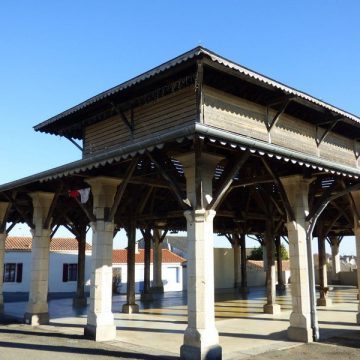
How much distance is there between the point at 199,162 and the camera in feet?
28.1

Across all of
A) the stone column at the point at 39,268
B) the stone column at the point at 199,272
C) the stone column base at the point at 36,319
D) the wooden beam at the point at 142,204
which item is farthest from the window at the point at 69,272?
the stone column at the point at 199,272

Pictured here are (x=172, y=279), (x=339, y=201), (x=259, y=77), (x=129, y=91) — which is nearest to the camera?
(x=259, y=77)

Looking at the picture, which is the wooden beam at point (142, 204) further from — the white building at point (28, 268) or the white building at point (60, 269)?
the white building at point (28, 268)

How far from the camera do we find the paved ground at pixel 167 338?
28.8 ft

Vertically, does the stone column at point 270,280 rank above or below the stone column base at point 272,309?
above

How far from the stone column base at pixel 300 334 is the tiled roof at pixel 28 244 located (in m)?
23.3

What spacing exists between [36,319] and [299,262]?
8065 mm

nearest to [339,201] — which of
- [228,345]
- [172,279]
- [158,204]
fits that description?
[158,204]

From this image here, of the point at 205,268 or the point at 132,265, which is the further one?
the point at 132,265

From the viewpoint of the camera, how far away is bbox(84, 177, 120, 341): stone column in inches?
414

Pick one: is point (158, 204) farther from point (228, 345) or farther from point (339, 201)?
point (228, 345)

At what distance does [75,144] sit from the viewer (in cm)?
1351

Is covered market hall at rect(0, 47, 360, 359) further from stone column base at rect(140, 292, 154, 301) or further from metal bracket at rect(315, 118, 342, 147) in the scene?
stone column base at rect(140, 292, 154, 301)

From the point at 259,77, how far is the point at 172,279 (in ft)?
82.7
